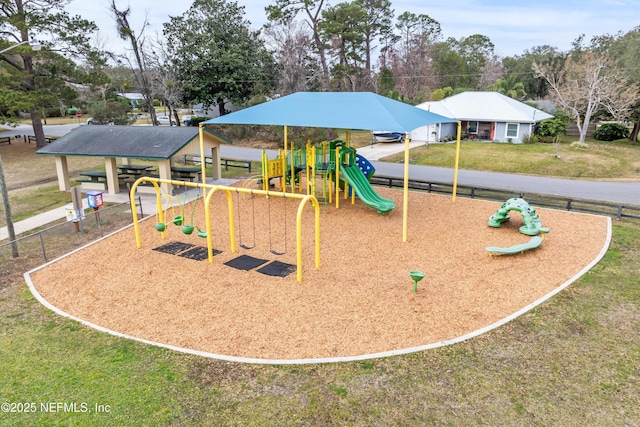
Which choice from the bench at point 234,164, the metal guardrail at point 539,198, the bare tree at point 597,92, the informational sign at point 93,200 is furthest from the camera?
the bare tree at point 597,92

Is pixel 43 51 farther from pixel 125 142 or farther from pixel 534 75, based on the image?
pixel 534 75

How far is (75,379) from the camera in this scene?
6.38 metres

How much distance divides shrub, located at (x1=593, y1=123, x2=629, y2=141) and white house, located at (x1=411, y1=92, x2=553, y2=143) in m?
5.34

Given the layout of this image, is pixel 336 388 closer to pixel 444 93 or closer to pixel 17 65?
pixel 17 65

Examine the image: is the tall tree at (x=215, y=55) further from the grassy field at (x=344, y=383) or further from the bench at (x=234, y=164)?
the grassy field at (x=344, y=383)

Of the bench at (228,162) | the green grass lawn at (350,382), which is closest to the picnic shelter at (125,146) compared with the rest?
the bench at (228,162)

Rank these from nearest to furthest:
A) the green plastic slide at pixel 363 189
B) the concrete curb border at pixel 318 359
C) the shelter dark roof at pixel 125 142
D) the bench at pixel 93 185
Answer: the concrete curb border at pixel 318 359, the green plastic slide at pixel 363 189, the shelter dark roof at pixel 125 142, the bench at pixel 93 185

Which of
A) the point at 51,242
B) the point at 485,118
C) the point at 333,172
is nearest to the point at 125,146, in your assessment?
the point at 51,242

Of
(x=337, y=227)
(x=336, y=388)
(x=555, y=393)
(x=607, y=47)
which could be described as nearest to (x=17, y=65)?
(x=337, y=227)

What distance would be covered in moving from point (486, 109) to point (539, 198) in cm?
1959

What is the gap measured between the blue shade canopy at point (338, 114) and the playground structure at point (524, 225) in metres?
3.80

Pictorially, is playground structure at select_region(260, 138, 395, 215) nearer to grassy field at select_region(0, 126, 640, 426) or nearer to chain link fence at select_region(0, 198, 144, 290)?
chain link fence at select_region(0, 198, 144, 290)

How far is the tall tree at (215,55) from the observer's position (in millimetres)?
39562

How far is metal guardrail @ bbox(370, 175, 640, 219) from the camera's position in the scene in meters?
14.9
